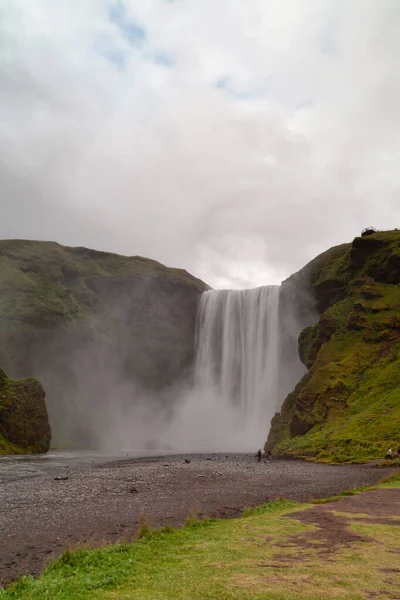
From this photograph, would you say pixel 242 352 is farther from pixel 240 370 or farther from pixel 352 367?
pixel 352 367

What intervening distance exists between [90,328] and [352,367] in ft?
246

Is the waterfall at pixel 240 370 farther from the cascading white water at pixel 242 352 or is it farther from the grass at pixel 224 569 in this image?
the grass at pixel 224 569

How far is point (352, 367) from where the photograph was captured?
199ft

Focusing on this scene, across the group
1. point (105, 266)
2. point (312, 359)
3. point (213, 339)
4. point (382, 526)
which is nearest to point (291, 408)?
point (312, 359)

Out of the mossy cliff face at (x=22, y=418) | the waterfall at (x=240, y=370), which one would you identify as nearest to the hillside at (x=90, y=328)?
the waterfall at (x=240, y=370)

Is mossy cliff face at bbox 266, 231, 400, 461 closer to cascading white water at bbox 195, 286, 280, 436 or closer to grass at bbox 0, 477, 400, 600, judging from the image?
cascading white water at bbox 195, 286, 280, 436

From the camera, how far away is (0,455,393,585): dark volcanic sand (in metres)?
15.1

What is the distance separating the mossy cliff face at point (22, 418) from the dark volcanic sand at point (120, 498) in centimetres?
3278

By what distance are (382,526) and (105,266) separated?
5012 inches

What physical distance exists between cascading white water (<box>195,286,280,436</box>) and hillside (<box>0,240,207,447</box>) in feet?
34.0

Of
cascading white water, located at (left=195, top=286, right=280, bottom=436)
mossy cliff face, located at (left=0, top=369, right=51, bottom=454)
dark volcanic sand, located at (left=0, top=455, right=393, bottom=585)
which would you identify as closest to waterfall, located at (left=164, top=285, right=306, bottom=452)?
cascading white water, located at (left=195, top=286, right=280, bottom=436)

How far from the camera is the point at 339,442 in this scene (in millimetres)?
45344

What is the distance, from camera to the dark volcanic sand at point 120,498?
15.1 meters

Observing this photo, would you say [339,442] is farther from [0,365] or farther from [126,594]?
[0,365]
